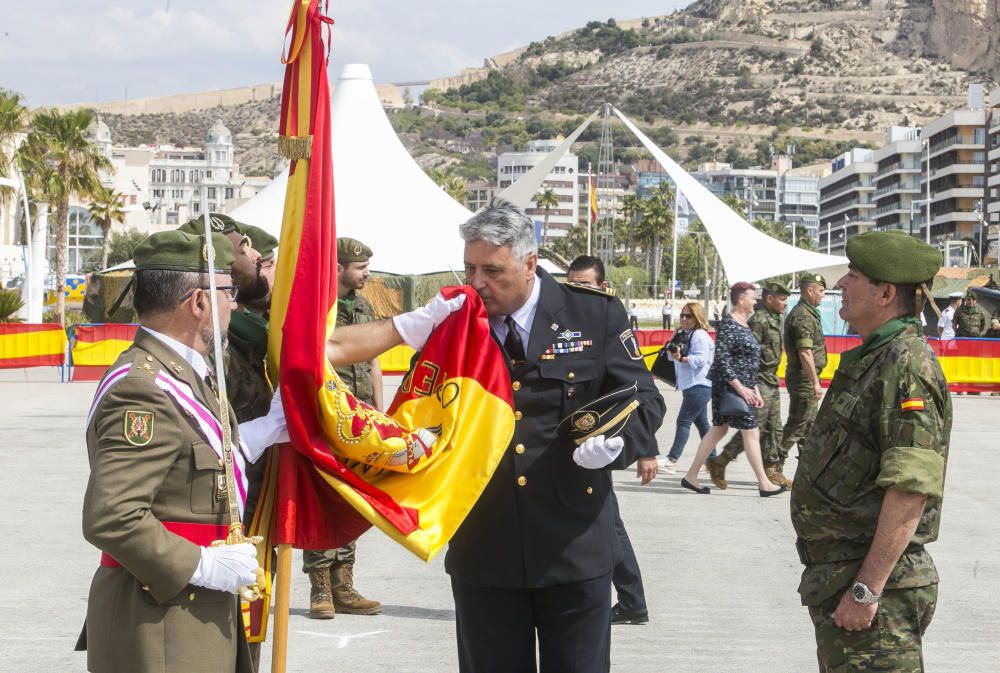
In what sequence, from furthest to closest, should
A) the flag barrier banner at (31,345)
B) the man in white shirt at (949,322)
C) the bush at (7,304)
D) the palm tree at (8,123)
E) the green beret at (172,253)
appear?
the palm tree at (8,123) → the bush at (7,304) → the flag barrier banner at (31,345) → the man in white shirt at (949,322) → the green beret at (172,253)

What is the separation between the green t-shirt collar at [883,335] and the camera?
389 cm

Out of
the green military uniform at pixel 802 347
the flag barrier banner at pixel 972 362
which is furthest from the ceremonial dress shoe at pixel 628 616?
the flag barrier banner at pixel 972 362

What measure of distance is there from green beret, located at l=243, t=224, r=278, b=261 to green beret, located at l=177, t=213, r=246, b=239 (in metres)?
0.03

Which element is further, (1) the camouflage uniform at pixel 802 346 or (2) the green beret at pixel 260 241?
(1) the camouflage uniform at pixel 802 346

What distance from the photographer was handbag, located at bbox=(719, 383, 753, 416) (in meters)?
11.2

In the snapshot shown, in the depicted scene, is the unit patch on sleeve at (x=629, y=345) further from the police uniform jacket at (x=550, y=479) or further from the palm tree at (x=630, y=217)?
the palm tree at (x=630, y=217)

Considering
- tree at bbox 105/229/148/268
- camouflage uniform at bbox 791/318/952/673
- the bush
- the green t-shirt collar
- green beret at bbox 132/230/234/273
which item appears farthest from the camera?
tree at bbox 105/229/148/268

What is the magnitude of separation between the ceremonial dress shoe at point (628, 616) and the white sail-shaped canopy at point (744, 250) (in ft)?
60.0

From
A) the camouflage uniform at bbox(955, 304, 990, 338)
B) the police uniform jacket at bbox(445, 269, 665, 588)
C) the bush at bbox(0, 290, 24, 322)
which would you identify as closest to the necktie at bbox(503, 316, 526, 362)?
the police uniform jacket at bbox(445, 269, 665, 588)

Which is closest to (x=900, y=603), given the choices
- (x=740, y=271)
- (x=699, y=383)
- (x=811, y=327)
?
(x=811, y=327)

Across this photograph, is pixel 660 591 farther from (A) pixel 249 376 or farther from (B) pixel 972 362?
(B) pixel 972 362

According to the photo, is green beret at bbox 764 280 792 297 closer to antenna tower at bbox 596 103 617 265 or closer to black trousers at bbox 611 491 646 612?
antenna tower at bbox 596 103 617 265

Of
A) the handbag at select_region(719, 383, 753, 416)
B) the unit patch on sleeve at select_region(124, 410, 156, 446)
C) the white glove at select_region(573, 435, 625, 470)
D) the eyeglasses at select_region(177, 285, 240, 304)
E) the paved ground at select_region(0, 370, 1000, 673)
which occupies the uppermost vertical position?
the eyeglasses at select_region(177, 285, 240, 304)

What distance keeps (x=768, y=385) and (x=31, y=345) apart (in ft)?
63.4
